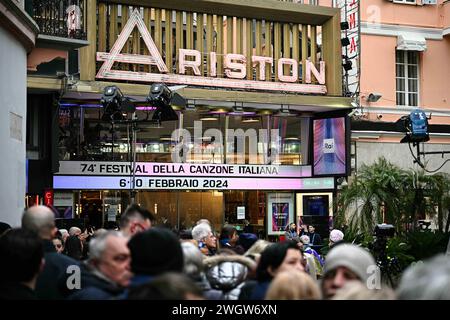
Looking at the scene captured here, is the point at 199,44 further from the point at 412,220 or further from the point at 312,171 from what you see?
the point at 412,220

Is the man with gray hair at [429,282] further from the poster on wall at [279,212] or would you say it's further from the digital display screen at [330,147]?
the poster on wall at [279,212]

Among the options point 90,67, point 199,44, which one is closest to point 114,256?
point 90,67

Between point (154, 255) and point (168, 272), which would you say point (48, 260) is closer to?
point (154, 255)

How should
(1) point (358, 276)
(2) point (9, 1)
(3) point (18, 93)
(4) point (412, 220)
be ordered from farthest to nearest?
(4) point (412, 220) < (3) point (18, 93) < (2) point (9, 1) < (1) point (358, 276)

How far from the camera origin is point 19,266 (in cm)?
473

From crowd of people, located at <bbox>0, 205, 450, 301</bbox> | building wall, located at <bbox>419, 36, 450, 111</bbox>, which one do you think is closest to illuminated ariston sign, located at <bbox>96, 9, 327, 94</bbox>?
building wall, located at <bbox>419, 36, 450, 111</bbox>

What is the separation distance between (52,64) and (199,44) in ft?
18.8

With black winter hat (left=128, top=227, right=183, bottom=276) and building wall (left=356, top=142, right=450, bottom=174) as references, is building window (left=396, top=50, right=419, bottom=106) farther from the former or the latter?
black winter hat (left=128, top=227, right=183, bottom=276)

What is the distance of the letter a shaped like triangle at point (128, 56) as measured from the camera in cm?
2266

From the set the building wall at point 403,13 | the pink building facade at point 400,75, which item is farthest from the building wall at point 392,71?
the building wall at point 403,13

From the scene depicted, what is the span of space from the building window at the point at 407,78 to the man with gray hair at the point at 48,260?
24.3m

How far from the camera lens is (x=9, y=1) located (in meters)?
10.9

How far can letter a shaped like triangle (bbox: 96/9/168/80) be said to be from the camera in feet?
74.3

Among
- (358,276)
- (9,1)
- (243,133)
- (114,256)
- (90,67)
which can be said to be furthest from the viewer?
(243,133)
